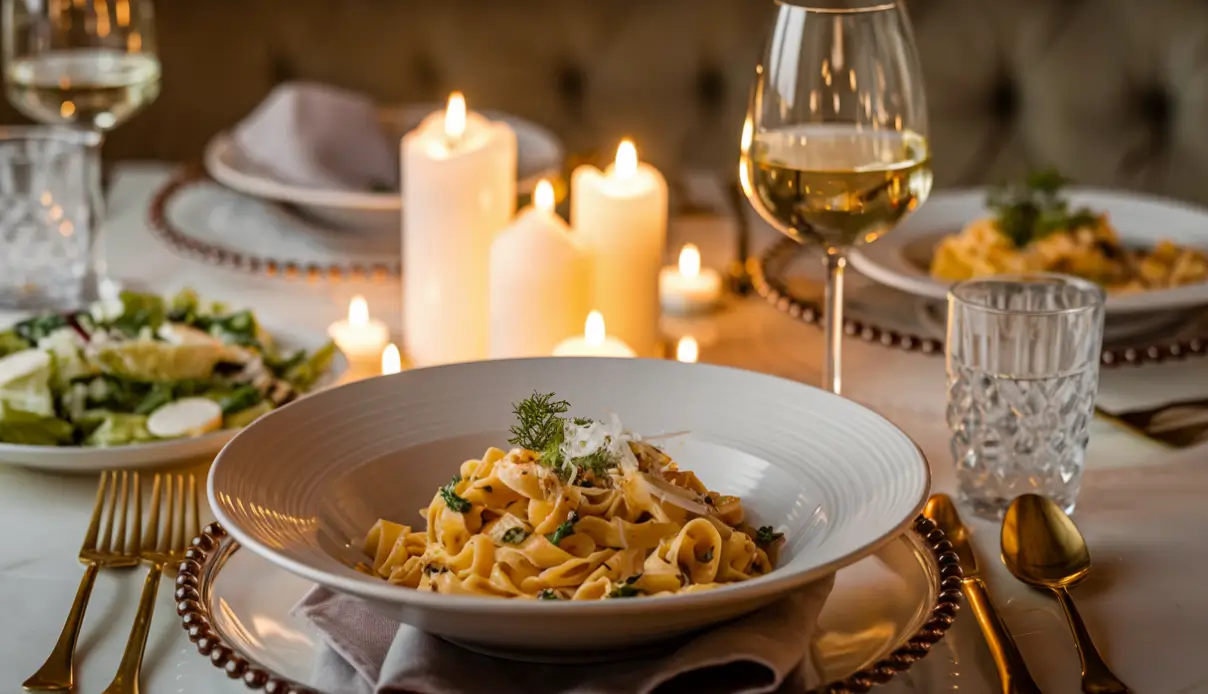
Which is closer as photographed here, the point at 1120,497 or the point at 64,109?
the point at 1120,497

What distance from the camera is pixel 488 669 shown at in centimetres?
71

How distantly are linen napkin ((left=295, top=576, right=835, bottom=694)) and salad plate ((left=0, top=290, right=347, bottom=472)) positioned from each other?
36 centimetres

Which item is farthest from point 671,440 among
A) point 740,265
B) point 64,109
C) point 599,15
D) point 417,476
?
point 599,15

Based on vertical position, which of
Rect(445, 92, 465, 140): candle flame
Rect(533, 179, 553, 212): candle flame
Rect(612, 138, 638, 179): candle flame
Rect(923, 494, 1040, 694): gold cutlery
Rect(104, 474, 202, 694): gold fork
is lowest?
Rect(923, 494, 1040, 694): gold cutlery

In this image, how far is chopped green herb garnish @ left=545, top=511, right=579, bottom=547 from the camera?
765 millimetres

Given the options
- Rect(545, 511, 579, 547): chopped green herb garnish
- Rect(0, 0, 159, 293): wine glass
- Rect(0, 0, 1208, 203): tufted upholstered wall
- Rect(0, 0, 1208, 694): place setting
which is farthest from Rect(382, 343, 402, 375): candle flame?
Rect(0, 0, 1208, 203): tufted upholstered wall

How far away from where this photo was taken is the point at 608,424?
0.84 m

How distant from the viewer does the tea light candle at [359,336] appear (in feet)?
4.37

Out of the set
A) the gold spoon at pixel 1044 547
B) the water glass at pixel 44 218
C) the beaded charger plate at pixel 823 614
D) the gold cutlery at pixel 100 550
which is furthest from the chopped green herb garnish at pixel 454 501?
the water glass at pixel 44 218

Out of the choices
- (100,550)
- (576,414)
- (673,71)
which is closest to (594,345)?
(576,414)

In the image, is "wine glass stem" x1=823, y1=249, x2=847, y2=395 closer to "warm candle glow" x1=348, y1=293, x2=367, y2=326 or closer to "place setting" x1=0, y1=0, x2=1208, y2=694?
"place setting" x1=0, y1=0, x2=1208, y2=694

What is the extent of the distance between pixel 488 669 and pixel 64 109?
47.5 inches

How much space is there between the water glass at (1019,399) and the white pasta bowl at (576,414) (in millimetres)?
168

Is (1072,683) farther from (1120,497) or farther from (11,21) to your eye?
(11,21)
